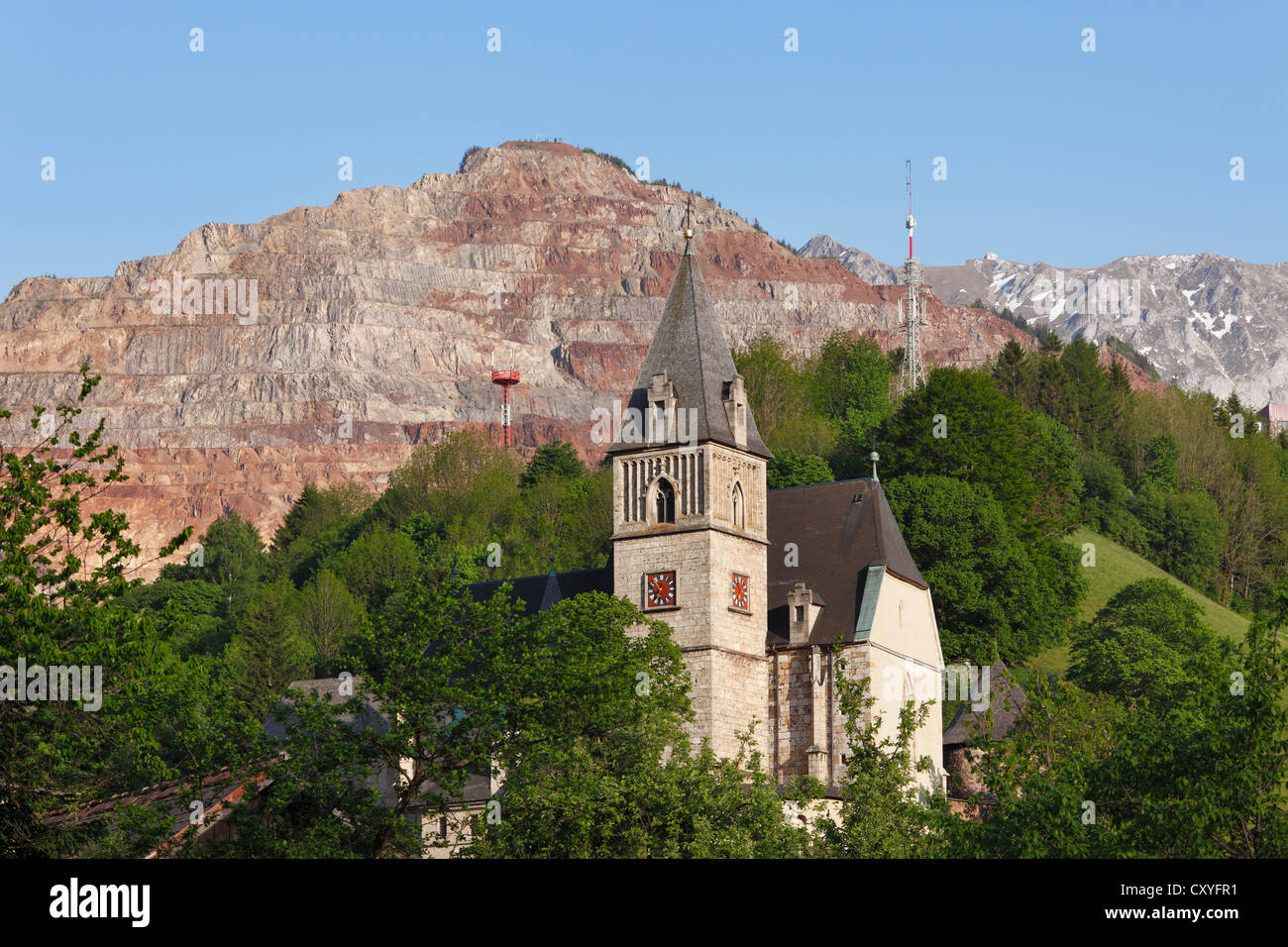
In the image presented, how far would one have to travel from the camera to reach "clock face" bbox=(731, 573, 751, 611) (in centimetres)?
5791

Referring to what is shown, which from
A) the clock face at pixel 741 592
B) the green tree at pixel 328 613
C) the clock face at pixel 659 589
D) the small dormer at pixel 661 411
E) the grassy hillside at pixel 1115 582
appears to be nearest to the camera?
the clock face at pixel 659 589

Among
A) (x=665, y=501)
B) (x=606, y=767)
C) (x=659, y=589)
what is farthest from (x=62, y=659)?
(x=665, y=501)

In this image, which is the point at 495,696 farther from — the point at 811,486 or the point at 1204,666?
the point at 811,486

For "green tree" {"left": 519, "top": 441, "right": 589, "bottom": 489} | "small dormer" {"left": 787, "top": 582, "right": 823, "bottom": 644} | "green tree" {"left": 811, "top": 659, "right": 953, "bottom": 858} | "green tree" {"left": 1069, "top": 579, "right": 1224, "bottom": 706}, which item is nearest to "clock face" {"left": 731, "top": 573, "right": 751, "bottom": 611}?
"small dormer" {"left": 787, "top": 582, "right": 823, "bottom": 644}

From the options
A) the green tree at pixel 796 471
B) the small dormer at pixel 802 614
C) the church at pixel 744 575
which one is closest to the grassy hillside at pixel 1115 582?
the green tree at pixel 796 471

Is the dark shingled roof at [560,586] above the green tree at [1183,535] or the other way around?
the other way around

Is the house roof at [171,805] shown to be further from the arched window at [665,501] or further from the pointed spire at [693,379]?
the pointed spire at [693,379]

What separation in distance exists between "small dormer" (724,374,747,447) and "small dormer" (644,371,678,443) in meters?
1.78

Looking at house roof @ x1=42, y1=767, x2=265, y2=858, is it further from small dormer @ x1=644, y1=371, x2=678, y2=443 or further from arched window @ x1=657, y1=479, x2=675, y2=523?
small dormer @ x1=644, y1=371, x2=678, y2=443

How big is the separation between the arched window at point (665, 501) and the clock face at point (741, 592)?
109 inches

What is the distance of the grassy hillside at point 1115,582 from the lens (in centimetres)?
9512

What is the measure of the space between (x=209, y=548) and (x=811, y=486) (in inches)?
4108

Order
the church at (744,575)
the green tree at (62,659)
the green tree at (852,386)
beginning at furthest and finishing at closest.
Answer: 1. the green tree at (852,386)
2. the church at (744,575)
3. the green tree at (62,659)
